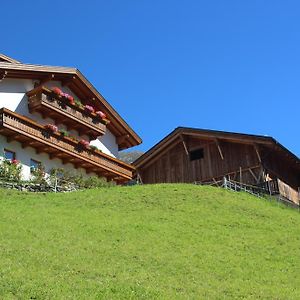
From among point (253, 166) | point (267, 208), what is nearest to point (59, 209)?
point (267, 208)

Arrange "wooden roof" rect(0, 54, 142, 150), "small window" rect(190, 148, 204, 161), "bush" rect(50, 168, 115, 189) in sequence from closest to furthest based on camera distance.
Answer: "bush" rect(50, 168, 115, 189), "wooden roof" rect(0, 54, 142, 150), "small window" rect(190, 148, 204, 161)

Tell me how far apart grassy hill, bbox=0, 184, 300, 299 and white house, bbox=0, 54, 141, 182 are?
7.09 metres

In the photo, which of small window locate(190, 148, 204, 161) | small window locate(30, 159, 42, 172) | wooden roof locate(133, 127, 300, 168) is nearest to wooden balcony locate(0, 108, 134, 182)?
small window locate(30, 159, 42, 172)

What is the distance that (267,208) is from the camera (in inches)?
1253

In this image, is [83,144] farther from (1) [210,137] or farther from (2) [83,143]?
(1) [210,137]

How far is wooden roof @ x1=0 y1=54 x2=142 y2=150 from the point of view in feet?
126

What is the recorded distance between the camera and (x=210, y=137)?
45.7m

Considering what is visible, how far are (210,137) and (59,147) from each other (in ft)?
42.6

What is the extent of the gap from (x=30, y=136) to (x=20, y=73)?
523 centimetres

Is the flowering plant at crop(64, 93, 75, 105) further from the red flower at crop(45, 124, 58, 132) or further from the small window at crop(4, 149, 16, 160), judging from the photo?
the small window at crop(4, 149, 16, 160)

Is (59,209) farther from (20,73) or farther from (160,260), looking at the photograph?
(20,73)

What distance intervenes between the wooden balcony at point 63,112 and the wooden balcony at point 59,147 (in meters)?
2.08

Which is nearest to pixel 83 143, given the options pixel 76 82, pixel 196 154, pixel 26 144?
pixel 26 144

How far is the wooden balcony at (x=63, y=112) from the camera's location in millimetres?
39031
